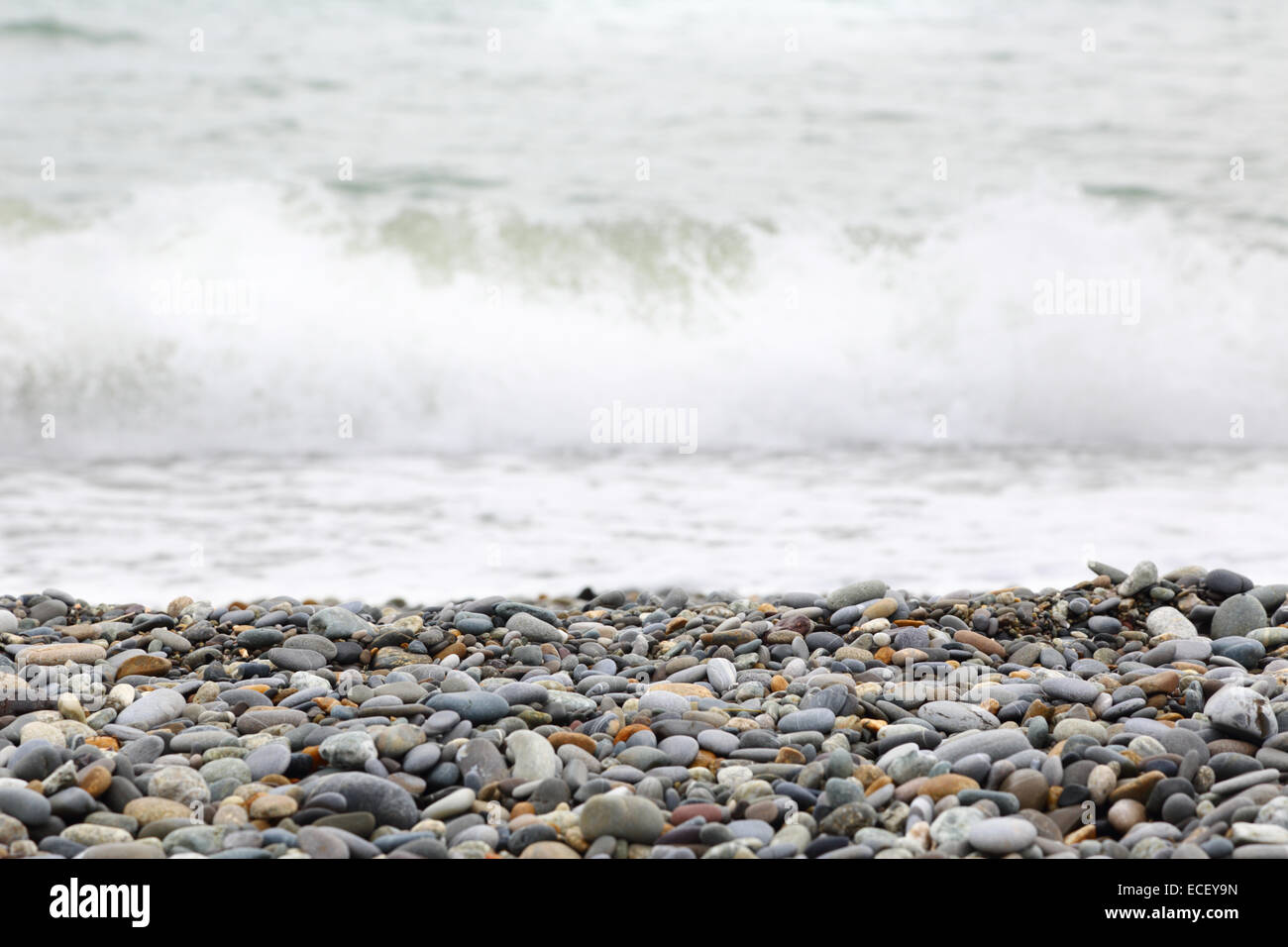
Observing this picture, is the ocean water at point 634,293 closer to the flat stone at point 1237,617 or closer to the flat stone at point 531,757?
the flat stone at point 1237,617

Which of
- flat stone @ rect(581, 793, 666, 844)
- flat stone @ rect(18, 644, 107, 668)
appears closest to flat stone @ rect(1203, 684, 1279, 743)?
flat stone @ rect(581, 793, 666, 844)

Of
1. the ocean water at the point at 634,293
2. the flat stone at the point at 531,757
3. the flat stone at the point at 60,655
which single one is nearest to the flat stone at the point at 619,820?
the flat stone at the point at 531,757

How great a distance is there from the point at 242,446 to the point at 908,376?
14.5 feet

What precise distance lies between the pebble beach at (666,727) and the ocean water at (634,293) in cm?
107

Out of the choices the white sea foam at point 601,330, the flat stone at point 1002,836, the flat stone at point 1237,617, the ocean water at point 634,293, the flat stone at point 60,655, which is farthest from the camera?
the white sea foam at point 601,330

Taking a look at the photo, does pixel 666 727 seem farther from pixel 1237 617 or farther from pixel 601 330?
pixel 601 330

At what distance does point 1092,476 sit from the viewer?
6.08 meters

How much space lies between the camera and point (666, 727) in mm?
2584

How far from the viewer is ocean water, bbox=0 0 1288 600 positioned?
5.14 meters

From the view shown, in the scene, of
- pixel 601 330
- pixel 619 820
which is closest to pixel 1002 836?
pixel 619 820

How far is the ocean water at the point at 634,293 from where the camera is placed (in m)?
5.14

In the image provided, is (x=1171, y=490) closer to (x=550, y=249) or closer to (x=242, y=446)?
(x=550, y=249)

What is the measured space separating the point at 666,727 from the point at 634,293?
587 centimetres
